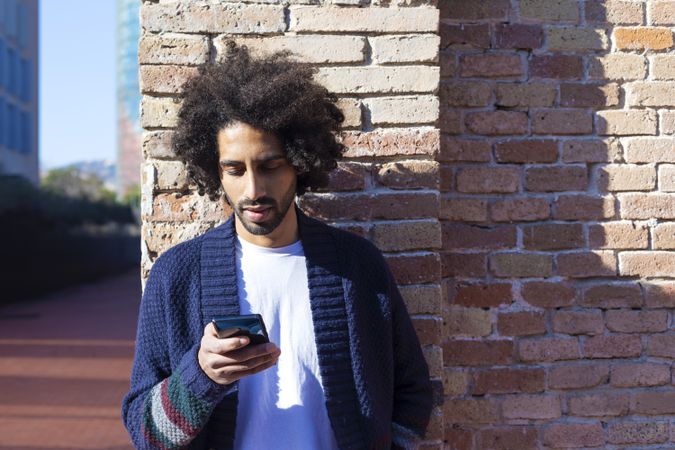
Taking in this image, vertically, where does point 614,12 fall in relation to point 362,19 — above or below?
above

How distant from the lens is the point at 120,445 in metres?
6.51

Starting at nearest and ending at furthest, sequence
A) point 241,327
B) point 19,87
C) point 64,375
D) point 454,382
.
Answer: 1. point 241,327
2. point 454,382
3. point 64,375
4. point 19,87

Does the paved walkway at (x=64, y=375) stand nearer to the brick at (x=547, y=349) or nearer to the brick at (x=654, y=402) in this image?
the brick at (x=547, y=349)

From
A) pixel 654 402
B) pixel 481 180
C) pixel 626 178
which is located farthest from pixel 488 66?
pixel 654 402

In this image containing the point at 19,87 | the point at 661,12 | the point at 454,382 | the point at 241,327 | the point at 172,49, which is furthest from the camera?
the point at 19,87

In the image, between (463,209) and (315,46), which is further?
(463,209)

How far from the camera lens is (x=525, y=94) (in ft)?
9.01

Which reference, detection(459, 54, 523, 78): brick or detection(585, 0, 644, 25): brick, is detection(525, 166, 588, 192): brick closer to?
detection(459, 54, 523, 78): brick

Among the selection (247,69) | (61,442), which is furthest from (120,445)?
(247,69)

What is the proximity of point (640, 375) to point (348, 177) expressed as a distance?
128 centimetres

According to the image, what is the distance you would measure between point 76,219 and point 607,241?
22944mm

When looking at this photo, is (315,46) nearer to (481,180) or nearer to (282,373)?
(481,180)

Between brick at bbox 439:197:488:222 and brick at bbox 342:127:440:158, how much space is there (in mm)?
308

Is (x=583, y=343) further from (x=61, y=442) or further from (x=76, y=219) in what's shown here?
(x=76, y=219)
